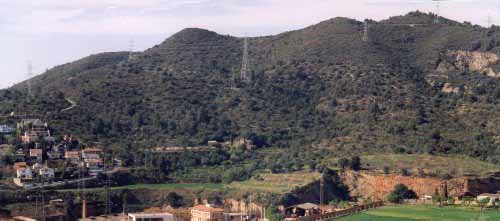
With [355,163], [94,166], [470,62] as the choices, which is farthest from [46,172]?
[470,62]

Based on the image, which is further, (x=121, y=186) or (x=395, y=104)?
(x=395, y=104)

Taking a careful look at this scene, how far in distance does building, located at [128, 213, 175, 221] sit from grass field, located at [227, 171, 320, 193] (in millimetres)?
6623

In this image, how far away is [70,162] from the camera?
7544 cm

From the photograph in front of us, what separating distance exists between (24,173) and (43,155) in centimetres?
446

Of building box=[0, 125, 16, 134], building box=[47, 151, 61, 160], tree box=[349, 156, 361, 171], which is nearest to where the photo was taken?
tree box=[349, 156, 361, 171]

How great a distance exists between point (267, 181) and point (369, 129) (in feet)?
35.5

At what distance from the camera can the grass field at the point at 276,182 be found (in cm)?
7169

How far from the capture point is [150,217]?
216ft

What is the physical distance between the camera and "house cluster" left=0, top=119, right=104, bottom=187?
7275cm

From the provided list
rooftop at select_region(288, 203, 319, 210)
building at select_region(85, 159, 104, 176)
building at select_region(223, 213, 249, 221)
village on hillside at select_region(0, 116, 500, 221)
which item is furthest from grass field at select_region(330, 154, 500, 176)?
building at select_region(85, 159, 104, 176)

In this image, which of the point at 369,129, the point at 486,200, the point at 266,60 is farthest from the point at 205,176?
the point at 266,60

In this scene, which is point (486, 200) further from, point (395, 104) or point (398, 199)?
point (395, 104)

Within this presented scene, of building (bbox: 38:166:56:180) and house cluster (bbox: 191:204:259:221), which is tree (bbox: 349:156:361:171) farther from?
building (bbox: 38:166:56:180)

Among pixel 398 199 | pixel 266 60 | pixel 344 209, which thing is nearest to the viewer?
pixel 344 209
